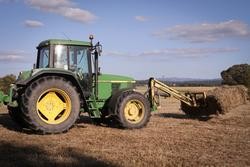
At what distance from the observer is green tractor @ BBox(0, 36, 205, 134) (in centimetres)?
1030

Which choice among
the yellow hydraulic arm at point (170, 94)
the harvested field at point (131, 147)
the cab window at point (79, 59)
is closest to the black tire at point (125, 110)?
the harvested field at point (131, 147)

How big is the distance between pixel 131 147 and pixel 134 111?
367 cm

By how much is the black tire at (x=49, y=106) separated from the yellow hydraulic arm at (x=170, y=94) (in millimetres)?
3555

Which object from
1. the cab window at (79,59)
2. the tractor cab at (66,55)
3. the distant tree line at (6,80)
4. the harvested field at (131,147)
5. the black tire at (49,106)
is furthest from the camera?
the distant tree line at (6,80)

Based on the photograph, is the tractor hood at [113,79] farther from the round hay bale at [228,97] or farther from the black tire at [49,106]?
the round hay bale at [228,97]

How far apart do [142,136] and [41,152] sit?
3.15 m

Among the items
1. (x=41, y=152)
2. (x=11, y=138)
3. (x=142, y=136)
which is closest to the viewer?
(x=41, y=152)

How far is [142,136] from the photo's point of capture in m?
10.2

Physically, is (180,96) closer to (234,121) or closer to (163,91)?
(163,91)

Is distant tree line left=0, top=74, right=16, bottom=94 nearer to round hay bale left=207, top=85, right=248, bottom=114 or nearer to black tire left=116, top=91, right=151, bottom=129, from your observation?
round hay bale left=207, top=85, right=248, bottom=114

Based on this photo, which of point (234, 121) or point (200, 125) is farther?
point (234, 121)

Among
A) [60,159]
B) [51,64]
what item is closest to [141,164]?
[60,159]

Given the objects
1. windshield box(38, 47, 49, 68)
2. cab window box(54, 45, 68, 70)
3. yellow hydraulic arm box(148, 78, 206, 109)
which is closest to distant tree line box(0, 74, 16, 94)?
yellow hydraulic arm box(148, 78, 206, 109)

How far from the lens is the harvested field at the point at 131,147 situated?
719 centimetres
